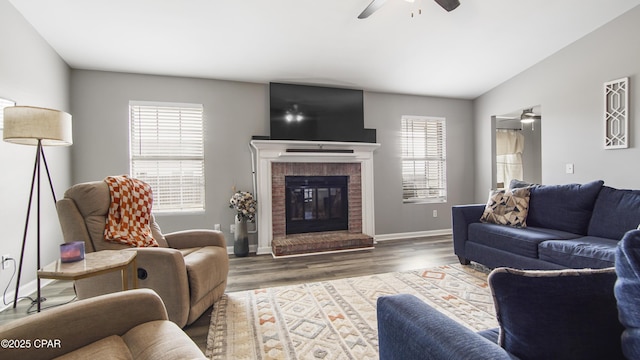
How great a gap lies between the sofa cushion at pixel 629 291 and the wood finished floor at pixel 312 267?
2177mm

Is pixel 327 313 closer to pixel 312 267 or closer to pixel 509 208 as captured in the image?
pixel 312 267

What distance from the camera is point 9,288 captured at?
2477mm

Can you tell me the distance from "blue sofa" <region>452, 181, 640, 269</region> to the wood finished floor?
55cm

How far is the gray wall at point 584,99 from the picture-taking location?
10.4 ft

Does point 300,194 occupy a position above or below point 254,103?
below

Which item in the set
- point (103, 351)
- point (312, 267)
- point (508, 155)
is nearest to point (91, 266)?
point (103, 351)

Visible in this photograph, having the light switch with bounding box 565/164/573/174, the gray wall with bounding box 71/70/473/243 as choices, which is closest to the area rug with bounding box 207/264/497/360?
the gray wall with bounding box 71/70/473/243

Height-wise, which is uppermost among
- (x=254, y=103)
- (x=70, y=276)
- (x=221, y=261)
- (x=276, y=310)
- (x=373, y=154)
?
(x=254, y=103)

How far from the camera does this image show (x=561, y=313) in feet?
2.39

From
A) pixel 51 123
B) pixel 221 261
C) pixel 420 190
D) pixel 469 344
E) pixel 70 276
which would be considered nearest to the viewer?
pixel 469 344

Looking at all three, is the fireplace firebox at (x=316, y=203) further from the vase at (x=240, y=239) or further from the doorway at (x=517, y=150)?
the doorway at (x=517, y=150)

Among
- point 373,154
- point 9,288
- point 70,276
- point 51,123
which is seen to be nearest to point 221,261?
point 70,276

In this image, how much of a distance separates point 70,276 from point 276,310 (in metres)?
1.36

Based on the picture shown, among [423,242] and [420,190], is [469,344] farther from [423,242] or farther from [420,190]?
[420,190]
